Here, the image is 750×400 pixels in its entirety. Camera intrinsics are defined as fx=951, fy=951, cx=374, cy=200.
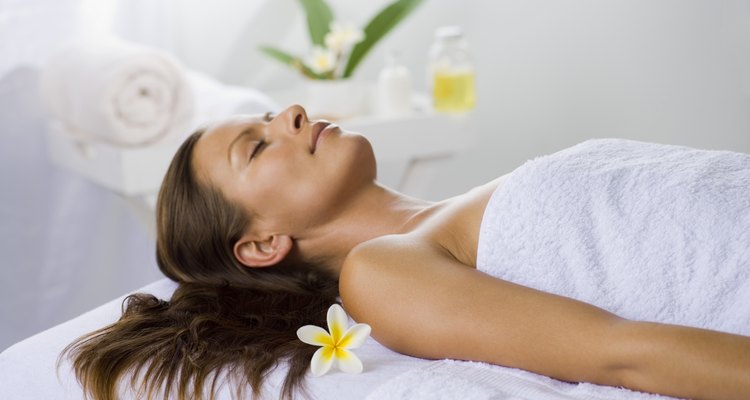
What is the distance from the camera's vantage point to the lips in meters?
1.44

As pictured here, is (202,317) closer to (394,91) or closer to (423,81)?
(394,91)

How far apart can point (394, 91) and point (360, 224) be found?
1.02 metres

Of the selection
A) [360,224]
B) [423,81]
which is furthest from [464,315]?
[423,81]

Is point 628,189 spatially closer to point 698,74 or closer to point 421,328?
point 421,328

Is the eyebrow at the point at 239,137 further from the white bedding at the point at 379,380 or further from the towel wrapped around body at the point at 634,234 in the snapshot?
the towel wrapped around body at the point at 634,234

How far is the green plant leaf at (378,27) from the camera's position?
2500 mm

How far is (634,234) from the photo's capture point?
1161 millimetres

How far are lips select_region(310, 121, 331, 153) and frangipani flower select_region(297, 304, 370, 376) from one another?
0.34 m

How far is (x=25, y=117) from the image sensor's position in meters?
2.39

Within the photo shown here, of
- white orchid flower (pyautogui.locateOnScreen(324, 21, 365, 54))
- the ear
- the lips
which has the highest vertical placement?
white orchid flower (pyautogui.locateOnScreen(324, 21, 365, 54))

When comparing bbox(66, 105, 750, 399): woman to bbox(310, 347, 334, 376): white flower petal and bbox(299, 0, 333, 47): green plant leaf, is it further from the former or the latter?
bbox(299, 0, 333, 47): green plant leaf

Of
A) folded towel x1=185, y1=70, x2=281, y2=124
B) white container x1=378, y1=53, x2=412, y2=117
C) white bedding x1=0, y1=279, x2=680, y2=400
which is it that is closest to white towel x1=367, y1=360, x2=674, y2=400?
white bedding x1=0, y1=279, x2=680, y2=400

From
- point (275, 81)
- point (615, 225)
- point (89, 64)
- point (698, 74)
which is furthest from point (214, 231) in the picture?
point (698, 74)

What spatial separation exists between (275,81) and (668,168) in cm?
189
